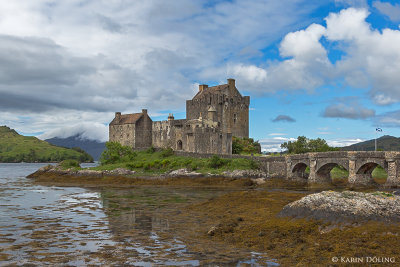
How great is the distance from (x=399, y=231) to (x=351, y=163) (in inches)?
1126

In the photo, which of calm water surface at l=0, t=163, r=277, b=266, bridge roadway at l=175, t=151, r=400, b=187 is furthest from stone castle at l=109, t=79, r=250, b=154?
calm water surface at l=0, t=163, r=277, b=266

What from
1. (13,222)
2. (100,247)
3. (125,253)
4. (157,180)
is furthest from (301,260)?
(157,180)

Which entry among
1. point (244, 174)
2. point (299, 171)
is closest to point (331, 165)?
point (299, 171)

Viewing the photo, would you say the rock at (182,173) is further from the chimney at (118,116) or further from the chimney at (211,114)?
the chimney at (118,116)

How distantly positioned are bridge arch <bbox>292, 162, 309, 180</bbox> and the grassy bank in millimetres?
5531

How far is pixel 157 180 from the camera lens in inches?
1948

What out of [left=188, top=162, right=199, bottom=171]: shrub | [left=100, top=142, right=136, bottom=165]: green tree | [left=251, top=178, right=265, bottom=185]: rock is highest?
[left=100, top=142, right=136, bottom=165]: green tree

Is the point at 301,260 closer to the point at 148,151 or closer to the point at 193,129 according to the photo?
the point at 193,129

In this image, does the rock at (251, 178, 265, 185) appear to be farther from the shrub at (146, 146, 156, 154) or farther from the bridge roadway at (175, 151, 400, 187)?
the shrub at (146, 146, 156, 154)

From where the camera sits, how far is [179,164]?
54906mm

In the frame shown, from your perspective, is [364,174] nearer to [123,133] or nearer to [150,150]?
[150,150]

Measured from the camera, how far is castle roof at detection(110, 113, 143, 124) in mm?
73812

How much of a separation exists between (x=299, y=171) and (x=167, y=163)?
20.1 meters

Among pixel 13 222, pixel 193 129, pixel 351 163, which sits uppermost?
pixel 193 129
